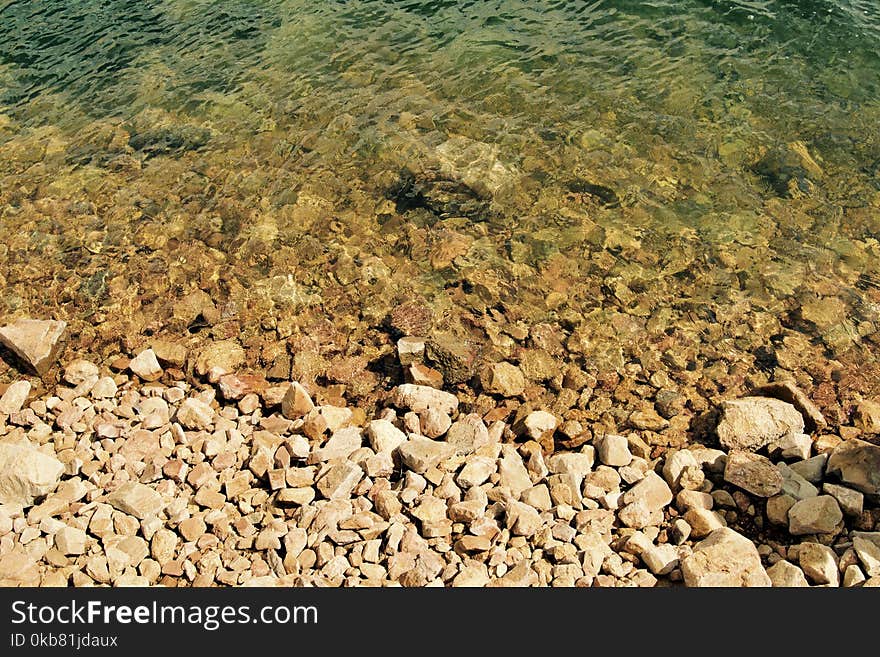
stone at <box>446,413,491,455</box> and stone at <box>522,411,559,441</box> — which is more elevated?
stone at <box>446,413,491,455</box>

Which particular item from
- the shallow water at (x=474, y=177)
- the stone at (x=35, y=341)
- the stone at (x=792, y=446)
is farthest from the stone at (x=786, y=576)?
the stone at (x=35, y=341)

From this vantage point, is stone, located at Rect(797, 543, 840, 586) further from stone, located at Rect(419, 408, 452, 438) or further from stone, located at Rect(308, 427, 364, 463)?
stone, located at Rect(308, 427, 364, 463)

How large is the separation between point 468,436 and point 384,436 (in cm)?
92

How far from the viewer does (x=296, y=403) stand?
757 centimetres

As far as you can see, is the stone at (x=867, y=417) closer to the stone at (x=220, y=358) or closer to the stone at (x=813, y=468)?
the stone at (x=813, y=468)

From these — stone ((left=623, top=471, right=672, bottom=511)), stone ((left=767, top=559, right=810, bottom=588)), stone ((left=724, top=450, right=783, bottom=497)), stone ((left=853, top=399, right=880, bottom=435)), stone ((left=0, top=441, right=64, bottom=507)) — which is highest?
stone ((left=0, top=441, right=64, bottom=507))

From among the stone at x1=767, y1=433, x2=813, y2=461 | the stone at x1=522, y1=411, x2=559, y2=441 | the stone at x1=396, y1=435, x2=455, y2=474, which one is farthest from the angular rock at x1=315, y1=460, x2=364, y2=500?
the stone at x1=767, y1=433, x2=813, y2=461

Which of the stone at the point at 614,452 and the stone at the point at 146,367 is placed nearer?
the stone at the point at 614,452

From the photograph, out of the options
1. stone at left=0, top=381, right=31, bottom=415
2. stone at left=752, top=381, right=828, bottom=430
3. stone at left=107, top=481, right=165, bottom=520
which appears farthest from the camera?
stone at left=0, top=381, right=31, bottom=415

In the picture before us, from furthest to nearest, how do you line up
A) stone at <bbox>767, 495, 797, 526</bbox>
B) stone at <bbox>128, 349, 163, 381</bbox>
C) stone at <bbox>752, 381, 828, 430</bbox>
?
stone at <bbox>128, 349, 163, 381</bbox>
stone at <bbox>752, 381, 828, 430</bbox>
stone at <bbox>767, 495, 797, 526</bbox>

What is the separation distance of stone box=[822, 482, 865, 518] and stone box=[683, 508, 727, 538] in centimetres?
103

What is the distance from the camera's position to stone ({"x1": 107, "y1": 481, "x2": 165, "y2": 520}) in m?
6.16

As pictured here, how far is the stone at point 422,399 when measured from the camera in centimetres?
754

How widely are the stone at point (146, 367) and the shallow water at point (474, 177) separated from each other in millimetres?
852
